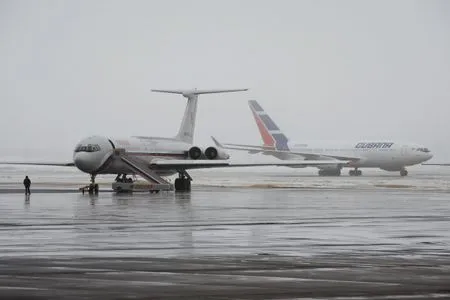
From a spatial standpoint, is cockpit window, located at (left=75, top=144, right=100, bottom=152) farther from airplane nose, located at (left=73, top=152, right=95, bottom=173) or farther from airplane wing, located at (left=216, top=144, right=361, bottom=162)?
airplane wing, located at (left=216, top=144, right=361, bottom=162)

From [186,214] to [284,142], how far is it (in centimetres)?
8386

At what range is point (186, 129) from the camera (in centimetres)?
6562

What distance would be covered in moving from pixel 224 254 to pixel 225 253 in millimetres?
220

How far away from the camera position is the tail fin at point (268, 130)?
115 metres

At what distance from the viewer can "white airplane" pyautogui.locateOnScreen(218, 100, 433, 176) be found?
104 metres

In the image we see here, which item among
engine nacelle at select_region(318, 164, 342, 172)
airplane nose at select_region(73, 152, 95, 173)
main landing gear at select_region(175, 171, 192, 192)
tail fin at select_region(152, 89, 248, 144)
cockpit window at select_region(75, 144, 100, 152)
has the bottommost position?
engine nacelle at select_region(318, 164, 342, 172)

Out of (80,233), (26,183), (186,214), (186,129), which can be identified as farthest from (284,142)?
(80,233)

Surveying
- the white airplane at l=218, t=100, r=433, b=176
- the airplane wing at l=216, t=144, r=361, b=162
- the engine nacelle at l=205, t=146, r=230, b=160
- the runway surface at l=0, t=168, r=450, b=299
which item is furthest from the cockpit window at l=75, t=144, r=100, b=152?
the airplane wing at l=216, t=144, r=361, b=162

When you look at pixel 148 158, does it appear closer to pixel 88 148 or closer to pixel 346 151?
pixel 88 148

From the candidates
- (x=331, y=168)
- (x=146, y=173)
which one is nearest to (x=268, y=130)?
(x=331, y=168)

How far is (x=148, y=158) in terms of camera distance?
5856 centimetres

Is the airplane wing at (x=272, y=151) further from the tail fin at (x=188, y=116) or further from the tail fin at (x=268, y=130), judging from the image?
the tail fin at (x=188, y=116)

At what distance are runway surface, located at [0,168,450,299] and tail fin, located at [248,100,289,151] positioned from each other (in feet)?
271

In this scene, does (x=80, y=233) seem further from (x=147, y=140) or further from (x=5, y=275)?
(x=147, y=140)
